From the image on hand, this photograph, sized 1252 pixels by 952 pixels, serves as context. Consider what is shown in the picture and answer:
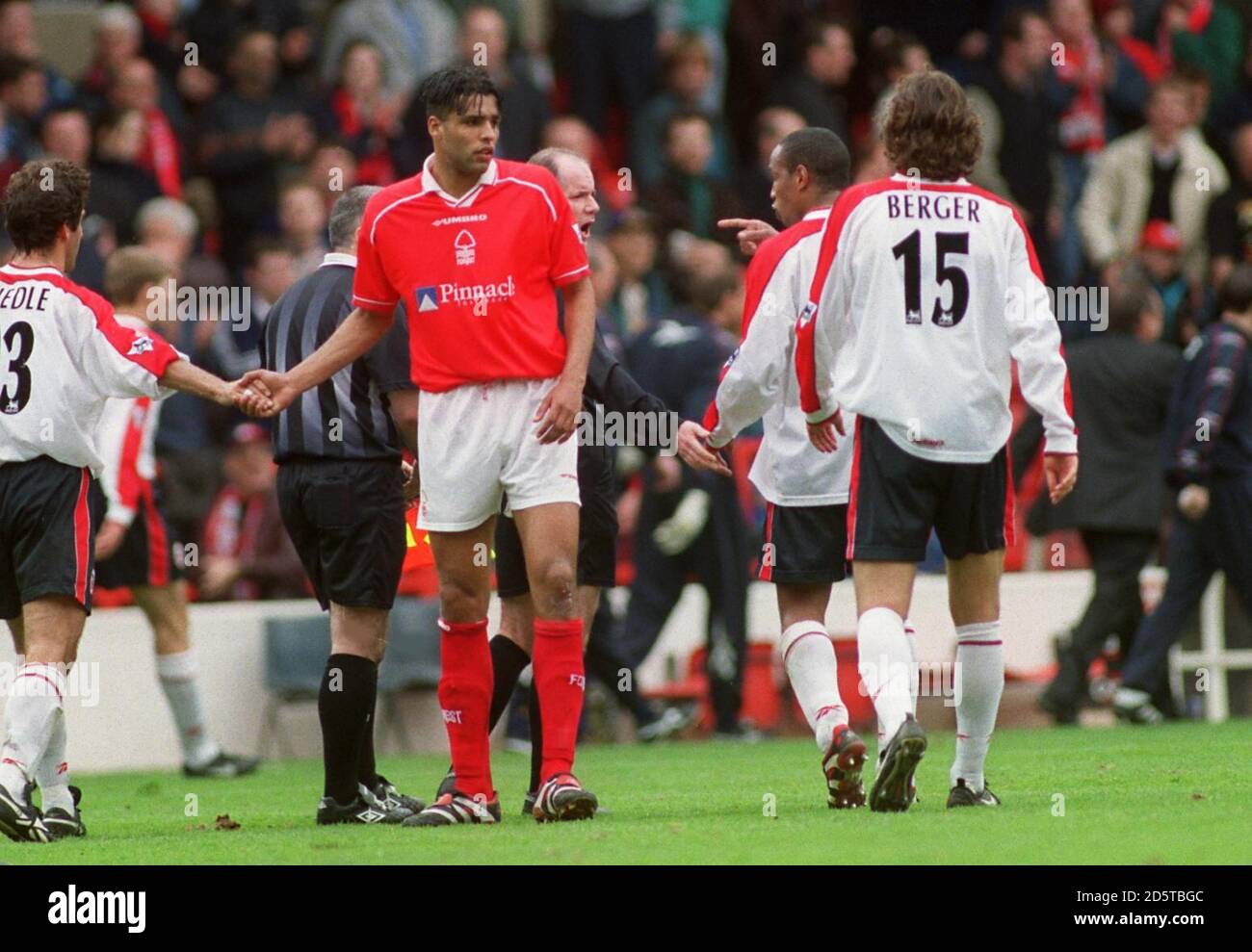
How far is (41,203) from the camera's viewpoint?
26.4ft

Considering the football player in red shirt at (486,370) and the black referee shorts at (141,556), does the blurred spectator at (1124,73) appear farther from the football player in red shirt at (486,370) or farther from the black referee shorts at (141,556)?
the football player in red shirt at (486,370)

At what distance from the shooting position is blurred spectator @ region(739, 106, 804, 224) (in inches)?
692

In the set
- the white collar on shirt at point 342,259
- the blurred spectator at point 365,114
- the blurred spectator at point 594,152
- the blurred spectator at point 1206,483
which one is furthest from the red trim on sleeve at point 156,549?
the blurred spectator at point 1206,483

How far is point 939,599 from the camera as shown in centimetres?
1495

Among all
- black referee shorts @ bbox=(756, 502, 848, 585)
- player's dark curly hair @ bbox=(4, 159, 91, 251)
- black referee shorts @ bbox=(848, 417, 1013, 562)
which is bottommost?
black referee shorts @ bbox=(756, 502, 848, 585)

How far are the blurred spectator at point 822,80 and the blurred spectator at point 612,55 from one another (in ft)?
3.82

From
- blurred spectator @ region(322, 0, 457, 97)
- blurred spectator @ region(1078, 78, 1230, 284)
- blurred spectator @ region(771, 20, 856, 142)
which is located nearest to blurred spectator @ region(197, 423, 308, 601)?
blurred spectator @ region(322, 0, 457, 97)

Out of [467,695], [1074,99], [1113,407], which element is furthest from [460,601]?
[1074,99]

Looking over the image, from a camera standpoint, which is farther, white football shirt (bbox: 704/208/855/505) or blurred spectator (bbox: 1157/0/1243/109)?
blurred spectator (bbox: 1157/0/1243/109)

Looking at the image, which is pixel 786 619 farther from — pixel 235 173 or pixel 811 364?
pixel 235 173

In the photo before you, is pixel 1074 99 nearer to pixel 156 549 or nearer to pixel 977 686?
pixel 156 549

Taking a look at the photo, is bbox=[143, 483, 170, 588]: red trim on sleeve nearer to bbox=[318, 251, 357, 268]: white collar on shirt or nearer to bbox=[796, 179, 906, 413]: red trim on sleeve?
bbox=[318, 251, 357, 268]: white collar on shirt

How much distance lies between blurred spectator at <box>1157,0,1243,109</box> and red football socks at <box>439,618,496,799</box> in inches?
535

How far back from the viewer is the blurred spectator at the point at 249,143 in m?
17.1
